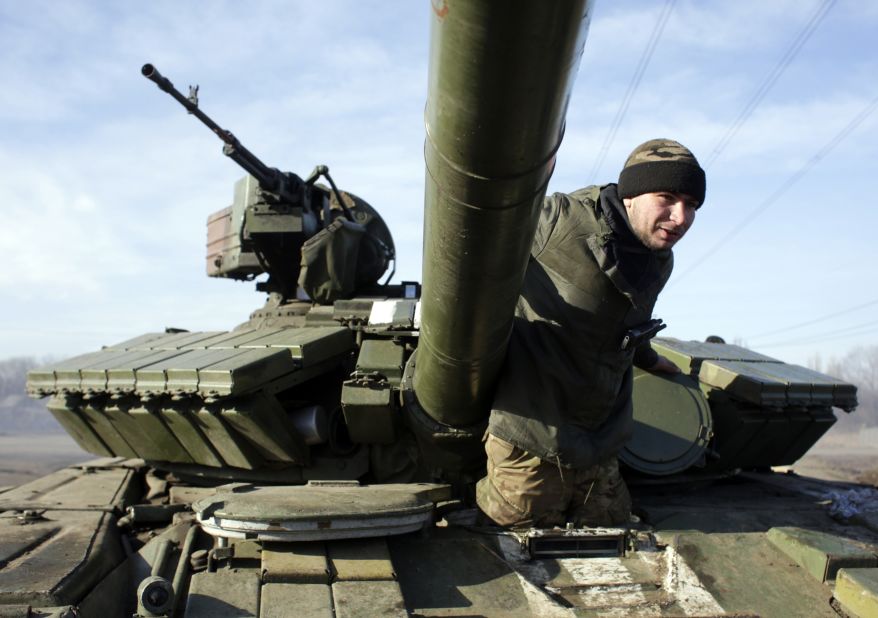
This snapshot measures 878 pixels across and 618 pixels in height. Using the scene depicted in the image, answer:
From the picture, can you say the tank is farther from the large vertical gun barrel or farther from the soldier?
the soldier

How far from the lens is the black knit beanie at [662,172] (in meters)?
4.48

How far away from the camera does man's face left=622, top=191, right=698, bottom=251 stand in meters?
4.57

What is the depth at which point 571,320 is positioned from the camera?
4.99 m

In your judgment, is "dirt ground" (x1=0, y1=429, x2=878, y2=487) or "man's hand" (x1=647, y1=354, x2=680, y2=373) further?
"dirt ground" (x1=0, y1=429, x2=878, y2=487)

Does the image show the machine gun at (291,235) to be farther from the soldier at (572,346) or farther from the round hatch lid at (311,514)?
the round hatch lid at (311,514)

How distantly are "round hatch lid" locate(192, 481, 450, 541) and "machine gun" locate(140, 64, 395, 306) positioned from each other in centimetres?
311

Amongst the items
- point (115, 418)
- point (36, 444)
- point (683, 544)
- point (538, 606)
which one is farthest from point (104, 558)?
point (36, 444)

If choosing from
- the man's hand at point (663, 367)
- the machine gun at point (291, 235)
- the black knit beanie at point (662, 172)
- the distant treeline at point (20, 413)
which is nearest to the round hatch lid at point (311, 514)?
the black knit beanie at point (662, 172)

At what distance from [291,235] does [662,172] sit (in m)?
4.34

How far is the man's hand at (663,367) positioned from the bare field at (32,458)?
19.0 m

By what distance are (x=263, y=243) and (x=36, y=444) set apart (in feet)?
146

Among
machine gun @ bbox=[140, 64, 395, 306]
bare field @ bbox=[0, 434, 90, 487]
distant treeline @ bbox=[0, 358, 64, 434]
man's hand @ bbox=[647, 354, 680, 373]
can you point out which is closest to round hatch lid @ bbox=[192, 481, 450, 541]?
man's hand @ bbox=[647, 354, 680, 373]

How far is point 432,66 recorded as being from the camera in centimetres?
299

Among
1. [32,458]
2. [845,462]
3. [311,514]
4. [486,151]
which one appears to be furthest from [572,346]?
[32,458]
